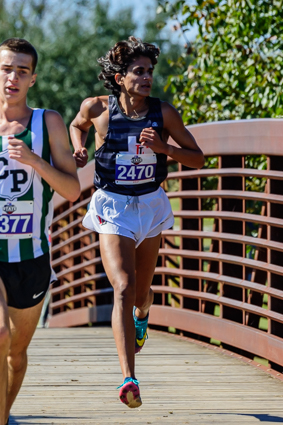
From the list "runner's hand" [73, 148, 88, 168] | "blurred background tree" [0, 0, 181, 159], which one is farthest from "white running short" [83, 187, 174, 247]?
"blurred background tree" [0, 0, 181, 159]

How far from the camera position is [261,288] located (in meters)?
5.18

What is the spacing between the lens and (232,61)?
7.59 m

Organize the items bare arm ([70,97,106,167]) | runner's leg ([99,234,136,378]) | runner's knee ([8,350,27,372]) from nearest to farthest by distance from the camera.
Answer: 1. runner's knee ([8,350,27,372])
2. runner's leg ([99,234,136,378])
3. bare arm ([70,97,106,167])

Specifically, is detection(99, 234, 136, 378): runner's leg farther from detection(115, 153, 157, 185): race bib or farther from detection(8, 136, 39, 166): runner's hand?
detection(8, 136, 39, 166): runner's hand

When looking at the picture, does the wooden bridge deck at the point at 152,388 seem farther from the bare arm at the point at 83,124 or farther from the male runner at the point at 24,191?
the bare arm at the point at 83,124

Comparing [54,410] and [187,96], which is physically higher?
[187,96]

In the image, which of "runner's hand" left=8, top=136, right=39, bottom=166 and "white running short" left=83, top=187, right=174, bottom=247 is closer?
"runner's hand" left=8, top=136, right=39, bottom=166

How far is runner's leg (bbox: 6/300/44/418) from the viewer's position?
11.0 feet

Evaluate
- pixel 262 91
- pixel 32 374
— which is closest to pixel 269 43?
pixel 262 91

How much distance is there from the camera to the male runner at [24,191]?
131 inches

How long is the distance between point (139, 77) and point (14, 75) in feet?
3.67

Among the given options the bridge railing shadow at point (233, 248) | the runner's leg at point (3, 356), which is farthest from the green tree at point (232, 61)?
the runner's leg at point (3, 356)

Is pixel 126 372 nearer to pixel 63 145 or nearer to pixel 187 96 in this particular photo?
pixel 63 145

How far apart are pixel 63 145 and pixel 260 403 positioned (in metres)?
1.91
